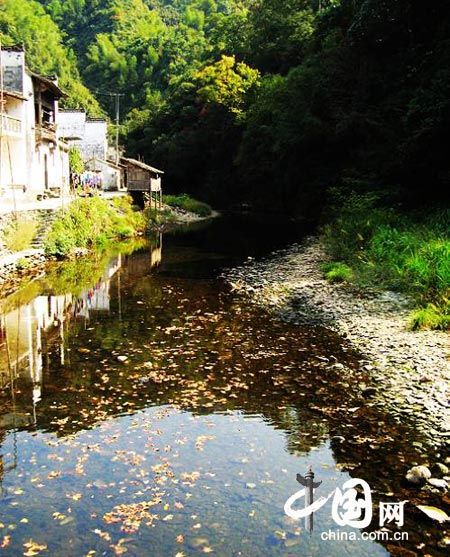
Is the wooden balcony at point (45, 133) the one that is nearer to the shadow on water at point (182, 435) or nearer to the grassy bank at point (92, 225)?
the grassy bank at point (92, 225)

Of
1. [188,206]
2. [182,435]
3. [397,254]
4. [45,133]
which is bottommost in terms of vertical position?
[188,206]

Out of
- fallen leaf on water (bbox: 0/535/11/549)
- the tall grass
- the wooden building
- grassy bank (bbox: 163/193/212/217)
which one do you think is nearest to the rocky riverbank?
fallen leaf on water (bbox: 0/535/11/549)

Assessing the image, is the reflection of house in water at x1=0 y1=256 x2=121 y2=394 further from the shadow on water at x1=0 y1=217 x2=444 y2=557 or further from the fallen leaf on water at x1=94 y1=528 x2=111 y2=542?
the fallen leaf on water at x1=94 y1=528 x2=111 y2=542

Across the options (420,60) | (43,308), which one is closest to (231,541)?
(43,308)

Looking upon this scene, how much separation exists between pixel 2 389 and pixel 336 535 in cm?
801

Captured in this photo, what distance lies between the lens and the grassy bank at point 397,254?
55.4 feet

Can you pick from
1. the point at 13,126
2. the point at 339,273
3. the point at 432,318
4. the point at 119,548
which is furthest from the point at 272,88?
the point at 119,548

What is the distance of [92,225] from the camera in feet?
121

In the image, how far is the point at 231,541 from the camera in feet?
23.9

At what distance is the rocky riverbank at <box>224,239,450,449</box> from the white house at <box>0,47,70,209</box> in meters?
16.5

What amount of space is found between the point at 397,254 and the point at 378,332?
276 inches

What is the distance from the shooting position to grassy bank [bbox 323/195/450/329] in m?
16.9

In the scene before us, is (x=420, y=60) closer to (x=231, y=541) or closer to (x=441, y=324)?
(x=441, y=324)

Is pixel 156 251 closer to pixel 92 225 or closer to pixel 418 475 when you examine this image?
pixel 92 225
